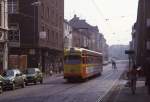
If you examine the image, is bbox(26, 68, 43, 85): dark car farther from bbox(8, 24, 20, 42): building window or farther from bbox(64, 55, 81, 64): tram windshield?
bbox(8, 24, 20, 42): building window

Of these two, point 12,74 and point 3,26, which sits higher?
point 3,26

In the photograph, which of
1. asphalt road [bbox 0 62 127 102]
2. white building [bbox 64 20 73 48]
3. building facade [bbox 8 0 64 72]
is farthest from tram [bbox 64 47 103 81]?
white building [bbox 64 20 73 48]

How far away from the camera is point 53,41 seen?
79.3 meters

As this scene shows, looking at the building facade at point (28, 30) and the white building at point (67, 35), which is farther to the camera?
the white building at point (67, 35)

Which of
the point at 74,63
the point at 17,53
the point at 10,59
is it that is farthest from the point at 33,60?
the point at 74,63

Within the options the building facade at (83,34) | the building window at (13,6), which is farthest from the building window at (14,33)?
the building facade at (83,34)

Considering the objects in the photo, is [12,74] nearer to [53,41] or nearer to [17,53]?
[17,53]

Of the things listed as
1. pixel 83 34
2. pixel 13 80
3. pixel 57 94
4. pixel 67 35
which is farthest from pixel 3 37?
pixel 83 34

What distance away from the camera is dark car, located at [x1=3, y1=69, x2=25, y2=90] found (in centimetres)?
3700

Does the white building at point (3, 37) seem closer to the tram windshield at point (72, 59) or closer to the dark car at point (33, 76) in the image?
the dark car at point (33, 76)

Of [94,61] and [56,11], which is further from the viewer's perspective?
[56,11]

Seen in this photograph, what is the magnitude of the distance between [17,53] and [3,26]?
577 inches

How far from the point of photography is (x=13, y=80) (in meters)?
37.7

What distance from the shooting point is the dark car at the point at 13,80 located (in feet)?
121
